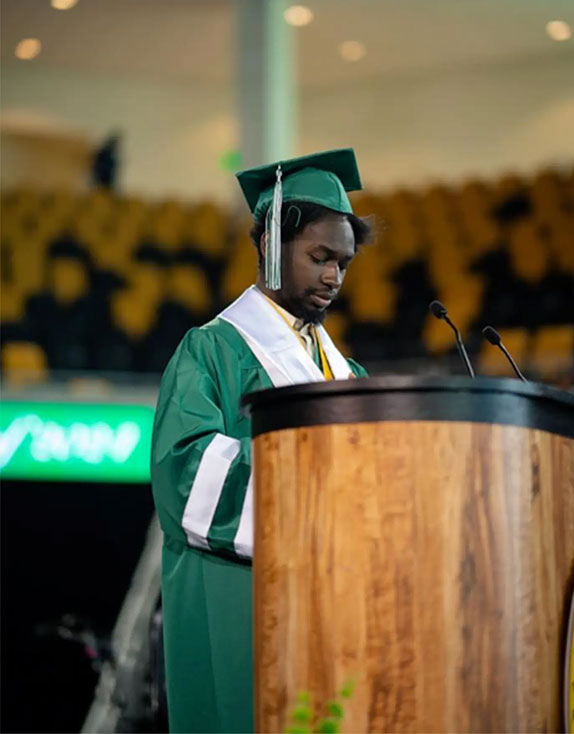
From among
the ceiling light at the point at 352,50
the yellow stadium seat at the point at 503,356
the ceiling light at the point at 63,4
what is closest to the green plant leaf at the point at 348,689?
the yellow stadium seat at the point at 503,356

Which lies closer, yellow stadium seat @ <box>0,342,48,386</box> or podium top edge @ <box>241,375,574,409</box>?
podium top edge @ <box>241,375,574,409</box>

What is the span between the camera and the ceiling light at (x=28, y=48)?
11.6 m

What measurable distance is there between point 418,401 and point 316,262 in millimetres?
799

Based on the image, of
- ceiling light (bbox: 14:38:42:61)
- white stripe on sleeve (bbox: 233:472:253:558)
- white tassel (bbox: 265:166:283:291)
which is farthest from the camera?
ceiling light (bbox: 14:38:42:61)

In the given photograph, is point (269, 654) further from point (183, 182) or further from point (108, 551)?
point (183, 182)

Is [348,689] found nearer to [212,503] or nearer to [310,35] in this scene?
[212,503]

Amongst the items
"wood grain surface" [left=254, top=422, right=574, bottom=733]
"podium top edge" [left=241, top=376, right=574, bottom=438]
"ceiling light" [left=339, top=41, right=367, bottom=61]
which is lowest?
"wood grain surface" [left=254, top=422, right=574, bottom=733]

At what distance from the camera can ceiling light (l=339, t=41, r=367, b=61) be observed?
12.3 metres

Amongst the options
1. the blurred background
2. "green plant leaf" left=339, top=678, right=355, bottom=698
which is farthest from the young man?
the blurred background

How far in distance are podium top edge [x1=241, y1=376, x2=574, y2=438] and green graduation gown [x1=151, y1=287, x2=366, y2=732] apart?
412 millimetres

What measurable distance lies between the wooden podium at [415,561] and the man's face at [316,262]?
0.71m

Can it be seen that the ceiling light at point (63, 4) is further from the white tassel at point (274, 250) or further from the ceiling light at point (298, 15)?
the white tassel at point (274, 250)

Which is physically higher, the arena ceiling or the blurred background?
the arena ceiling

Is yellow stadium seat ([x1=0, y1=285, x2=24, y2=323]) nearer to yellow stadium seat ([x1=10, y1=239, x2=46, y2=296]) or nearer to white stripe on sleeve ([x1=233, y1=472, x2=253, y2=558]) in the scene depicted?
yellow stadium seat ([x1=10, y1=239, x2=46, y2=296])
